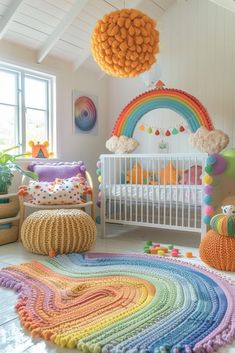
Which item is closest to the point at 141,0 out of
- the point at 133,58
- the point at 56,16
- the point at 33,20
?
the point at 56,16

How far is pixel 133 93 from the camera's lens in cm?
443

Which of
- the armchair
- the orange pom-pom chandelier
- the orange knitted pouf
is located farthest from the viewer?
the armchair

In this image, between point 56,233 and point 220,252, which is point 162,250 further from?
point 56,233

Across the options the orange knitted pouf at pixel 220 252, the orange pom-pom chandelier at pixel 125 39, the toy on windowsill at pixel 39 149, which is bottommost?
the orange knitted pouf at pixel 220 252

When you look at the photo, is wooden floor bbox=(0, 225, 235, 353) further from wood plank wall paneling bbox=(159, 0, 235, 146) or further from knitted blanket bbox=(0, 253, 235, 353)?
wood plank wall paneling bbox=(159, 0, 235, 146)

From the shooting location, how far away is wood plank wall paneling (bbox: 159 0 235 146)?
3.74 metres

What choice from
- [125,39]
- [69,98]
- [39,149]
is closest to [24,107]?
[39,149]

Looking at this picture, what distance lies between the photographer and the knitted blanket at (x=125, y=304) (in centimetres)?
139

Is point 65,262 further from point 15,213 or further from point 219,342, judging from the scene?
point 219,342

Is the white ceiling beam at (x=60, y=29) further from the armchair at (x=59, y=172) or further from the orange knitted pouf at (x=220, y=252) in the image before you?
the orange knitted pouf at (x=220, y=252)

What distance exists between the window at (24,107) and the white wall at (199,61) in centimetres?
116

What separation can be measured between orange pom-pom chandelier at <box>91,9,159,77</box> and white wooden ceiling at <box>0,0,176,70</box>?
3.84 feet

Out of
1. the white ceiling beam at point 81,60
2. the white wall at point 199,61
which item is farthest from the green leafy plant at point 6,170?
the white wall at point 199,61

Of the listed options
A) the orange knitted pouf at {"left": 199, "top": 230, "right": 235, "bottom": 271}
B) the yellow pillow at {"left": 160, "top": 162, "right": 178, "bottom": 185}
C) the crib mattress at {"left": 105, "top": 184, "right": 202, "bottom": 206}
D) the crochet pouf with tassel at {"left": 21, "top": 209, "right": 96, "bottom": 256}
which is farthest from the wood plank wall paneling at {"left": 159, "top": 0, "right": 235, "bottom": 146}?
the crochet pouf with tassel at {"left": 21, "top": 209, "right": 96, "bottom": 256}
